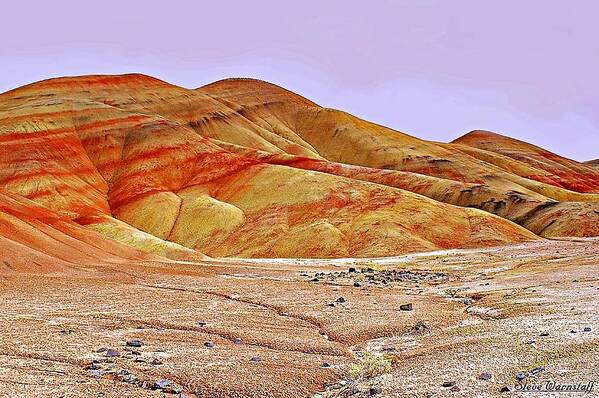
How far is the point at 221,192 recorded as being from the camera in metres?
127

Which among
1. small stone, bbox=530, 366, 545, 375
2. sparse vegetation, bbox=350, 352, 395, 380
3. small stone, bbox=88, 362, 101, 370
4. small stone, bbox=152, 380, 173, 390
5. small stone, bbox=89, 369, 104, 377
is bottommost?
small stone, bbox=88, 362, 101, 370

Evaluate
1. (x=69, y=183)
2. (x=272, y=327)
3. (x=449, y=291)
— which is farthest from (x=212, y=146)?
(x=272, y=327)

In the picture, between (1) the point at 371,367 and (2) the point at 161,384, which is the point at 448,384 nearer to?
(1) the point at 371,367

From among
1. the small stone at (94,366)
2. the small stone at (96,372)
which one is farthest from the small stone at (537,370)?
the small stone at (94,366)

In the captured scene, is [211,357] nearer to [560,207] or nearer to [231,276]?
[231,276]

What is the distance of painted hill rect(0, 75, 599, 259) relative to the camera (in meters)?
101

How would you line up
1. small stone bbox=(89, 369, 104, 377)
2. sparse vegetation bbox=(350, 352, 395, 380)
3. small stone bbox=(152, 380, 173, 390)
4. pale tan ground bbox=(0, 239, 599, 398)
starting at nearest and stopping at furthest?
small stone bbox=(152, 380, 173, 390), pale tan ground bbox=(0, 239, 599, 398), small stone bbox=(89, 369, 104, 377), sparse vegetation bbox=(350, 352, 395, 380)

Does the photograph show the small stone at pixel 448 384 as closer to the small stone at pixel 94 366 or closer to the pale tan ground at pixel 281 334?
the pale tan ground at pixel 281 334

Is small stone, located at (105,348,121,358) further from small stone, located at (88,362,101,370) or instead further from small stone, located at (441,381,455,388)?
small stone, located at (441,381,455,388)

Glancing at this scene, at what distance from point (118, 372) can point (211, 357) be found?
331cm

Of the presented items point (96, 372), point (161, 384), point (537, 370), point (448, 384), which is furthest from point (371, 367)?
point (96, 372)

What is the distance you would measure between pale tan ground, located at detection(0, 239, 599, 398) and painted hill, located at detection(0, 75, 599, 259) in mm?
33594

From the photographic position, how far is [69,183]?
125m

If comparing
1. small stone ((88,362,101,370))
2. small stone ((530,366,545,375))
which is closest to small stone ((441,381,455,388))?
small stone ((530,366,545,375))
